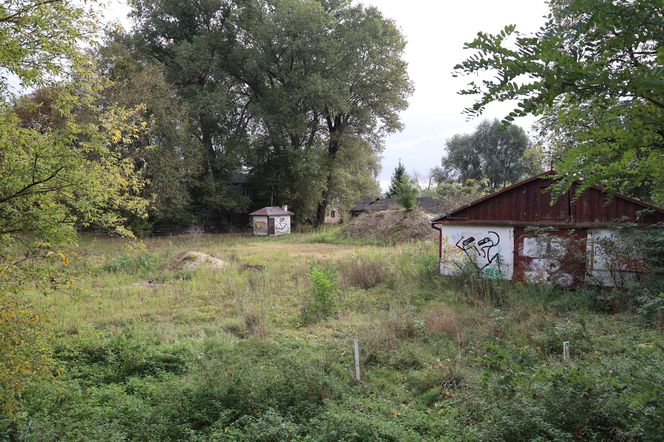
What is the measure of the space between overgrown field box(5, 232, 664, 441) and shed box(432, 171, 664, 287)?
99 centimetres

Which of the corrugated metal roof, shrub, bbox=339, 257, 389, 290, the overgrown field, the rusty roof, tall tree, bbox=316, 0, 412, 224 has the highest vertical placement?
tall tree, bbox=316, 0, 412, 224

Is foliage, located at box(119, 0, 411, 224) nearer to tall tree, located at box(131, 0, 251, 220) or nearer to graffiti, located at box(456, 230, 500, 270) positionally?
tall tree, located at box(131, 0, 251, 220)

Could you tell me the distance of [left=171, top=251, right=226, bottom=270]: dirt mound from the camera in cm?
1708

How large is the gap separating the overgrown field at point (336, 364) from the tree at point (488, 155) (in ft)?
161

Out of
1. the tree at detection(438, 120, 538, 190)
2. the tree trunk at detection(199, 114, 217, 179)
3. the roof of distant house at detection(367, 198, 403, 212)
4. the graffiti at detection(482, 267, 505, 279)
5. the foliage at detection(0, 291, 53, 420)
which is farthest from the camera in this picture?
the tree at detection(438, 120, 538, 190)

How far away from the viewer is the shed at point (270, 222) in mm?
35906

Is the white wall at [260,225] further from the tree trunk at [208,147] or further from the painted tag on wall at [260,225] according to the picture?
the tree trunk at [208,147]

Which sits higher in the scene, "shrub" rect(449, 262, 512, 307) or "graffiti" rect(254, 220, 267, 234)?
"graffiti" rect(254, 220, 267, 234)

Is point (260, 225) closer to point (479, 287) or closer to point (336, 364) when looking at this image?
point (479, 287)

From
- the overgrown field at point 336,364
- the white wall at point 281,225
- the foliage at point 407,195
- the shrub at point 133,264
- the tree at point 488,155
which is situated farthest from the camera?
the tree at point 488,155

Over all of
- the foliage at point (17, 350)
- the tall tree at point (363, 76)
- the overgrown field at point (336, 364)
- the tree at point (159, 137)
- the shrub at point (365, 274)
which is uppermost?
the tall tree at point (363, 76)

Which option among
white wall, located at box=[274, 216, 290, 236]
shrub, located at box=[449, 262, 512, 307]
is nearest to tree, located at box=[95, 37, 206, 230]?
white wall, located at box=[274, 216, 290, 236]

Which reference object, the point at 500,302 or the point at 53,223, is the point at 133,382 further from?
the point at 500,302

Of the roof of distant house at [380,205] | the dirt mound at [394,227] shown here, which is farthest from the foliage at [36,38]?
the roof of distant house at [380,205]
